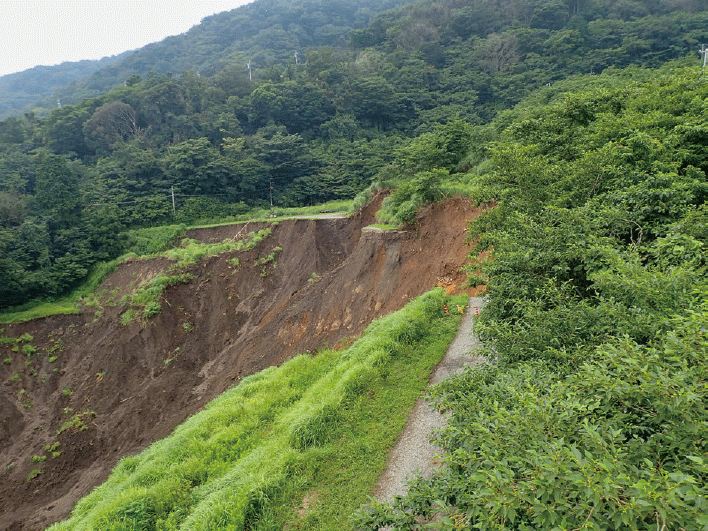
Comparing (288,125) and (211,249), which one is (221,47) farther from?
(211,249)

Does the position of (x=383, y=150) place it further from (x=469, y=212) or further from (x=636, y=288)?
(x=636, y=288)

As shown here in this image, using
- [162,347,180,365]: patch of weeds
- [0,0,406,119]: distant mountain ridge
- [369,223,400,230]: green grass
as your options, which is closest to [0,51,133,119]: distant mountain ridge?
[0,0,406,119]: distant mountain ridge

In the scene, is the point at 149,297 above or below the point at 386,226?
below

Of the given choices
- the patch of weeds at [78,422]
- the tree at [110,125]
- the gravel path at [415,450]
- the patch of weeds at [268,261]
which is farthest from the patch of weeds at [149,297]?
the tree at [110,125]

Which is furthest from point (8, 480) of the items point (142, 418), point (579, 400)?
point (579, 400)

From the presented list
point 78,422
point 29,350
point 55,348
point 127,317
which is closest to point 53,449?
point 78,422

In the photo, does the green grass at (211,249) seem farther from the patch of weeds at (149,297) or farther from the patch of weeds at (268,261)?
the patch of weeds at (268,261)

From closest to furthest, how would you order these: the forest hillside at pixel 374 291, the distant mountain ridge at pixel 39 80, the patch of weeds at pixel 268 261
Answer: the forest hillside at pixel 374 291, the patch of weeds at pixel 268 261, the distant mountain ridge at pixel 39 80

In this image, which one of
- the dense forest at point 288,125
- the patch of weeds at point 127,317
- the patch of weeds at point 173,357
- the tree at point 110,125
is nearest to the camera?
the patch of weeds at point 173,357
